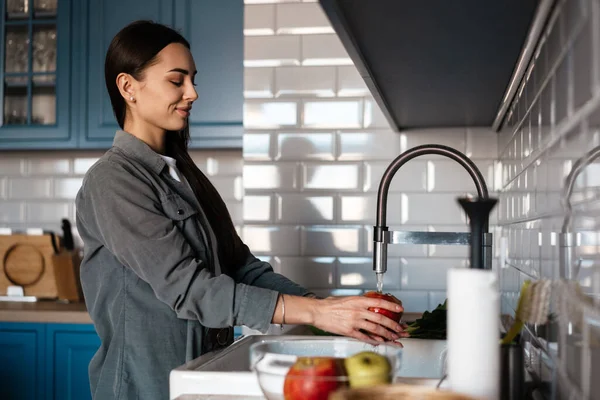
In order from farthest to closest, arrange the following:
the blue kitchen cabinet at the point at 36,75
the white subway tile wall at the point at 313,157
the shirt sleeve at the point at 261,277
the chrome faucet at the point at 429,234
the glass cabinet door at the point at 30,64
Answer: the glass cabinet door at the point at 30,64 < the blue kitchen cabinet at the point at 36,75 < the white subway tile wall at the point at 313,157 < the shirt sleeve at the point at 261,277 < the chrome faucet at the point at 429,234

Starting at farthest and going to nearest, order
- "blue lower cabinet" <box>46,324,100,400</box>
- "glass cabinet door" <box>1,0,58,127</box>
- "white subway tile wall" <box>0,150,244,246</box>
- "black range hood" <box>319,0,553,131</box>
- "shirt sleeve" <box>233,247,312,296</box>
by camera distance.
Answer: "white subway tile wall" <box>0,150,244,246</box>, "glass cabinet door" <box>1,0,58,127</box>, "blue lower cabinet" <box>46,324,100,400</box>, "shirt sleeve" <box>233,247,312,296</box>, "black range hood" <box>319,0,553,131</box>

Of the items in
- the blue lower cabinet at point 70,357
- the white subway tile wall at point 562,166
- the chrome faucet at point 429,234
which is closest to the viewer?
the white subway tile wall at point 562,166

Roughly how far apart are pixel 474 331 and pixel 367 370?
13cm

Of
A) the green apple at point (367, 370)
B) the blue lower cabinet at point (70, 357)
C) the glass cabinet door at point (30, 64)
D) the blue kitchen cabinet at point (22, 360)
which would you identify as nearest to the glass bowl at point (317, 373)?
the green apple at point (367, 370)

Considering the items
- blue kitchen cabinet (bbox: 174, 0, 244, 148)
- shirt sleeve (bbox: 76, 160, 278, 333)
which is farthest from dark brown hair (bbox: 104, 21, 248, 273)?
blue kitchen cabinet (bbox: 174, 0, 244, 148)

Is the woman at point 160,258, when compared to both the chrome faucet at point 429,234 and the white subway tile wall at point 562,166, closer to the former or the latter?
the chrome faucet at point 429,234

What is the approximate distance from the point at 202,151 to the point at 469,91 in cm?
176

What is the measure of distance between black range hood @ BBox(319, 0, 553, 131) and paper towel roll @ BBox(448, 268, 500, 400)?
0.42m

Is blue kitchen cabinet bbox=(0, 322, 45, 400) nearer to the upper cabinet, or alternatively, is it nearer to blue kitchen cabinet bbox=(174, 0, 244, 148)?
the upper cabinet

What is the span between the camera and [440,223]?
2254mm

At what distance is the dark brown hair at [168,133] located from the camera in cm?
166

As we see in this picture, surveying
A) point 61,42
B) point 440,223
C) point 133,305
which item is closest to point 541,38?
point 133,305

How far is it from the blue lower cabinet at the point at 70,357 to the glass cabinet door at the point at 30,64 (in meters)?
0.92

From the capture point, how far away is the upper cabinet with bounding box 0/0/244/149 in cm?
283
